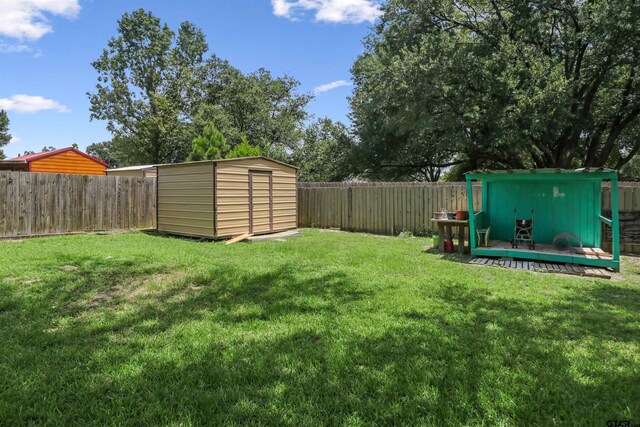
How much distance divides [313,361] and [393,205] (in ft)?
28.9

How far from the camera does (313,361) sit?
263cm

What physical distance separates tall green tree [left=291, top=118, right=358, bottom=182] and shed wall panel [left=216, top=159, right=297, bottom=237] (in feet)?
32.7

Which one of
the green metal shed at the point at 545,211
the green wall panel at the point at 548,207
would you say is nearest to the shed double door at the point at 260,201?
the green metal shed at the point at 545,211

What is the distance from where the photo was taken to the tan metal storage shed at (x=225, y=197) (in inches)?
354

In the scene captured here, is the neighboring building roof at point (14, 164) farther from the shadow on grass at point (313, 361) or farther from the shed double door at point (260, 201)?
the shadow on grass at point (313, 361)

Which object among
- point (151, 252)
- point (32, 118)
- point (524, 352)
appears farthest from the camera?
point (32, 118)

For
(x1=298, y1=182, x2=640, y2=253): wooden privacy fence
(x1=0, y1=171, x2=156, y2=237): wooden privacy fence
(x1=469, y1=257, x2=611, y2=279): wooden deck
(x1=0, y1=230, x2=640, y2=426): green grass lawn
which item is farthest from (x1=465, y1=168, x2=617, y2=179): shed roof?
(x1=0, y1=171, x2=156, y2=237): wooden privacy fence

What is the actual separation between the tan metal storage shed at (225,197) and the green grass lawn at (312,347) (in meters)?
3.73

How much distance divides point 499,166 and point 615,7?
8.83 m

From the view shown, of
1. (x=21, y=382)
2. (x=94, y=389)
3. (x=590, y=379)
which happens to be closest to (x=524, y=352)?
(x=590, y=379)

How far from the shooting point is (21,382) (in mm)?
2305

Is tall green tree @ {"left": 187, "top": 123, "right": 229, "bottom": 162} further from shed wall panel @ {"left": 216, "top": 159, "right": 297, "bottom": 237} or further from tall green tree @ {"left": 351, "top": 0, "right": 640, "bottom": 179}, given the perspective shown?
tall green tree @ {"left": 351, "top": 0, "right": 640, "bottom": 179}

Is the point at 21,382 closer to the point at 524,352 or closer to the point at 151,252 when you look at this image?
the point at 524,352

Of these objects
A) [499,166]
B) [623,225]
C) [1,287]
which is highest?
[499,166]
